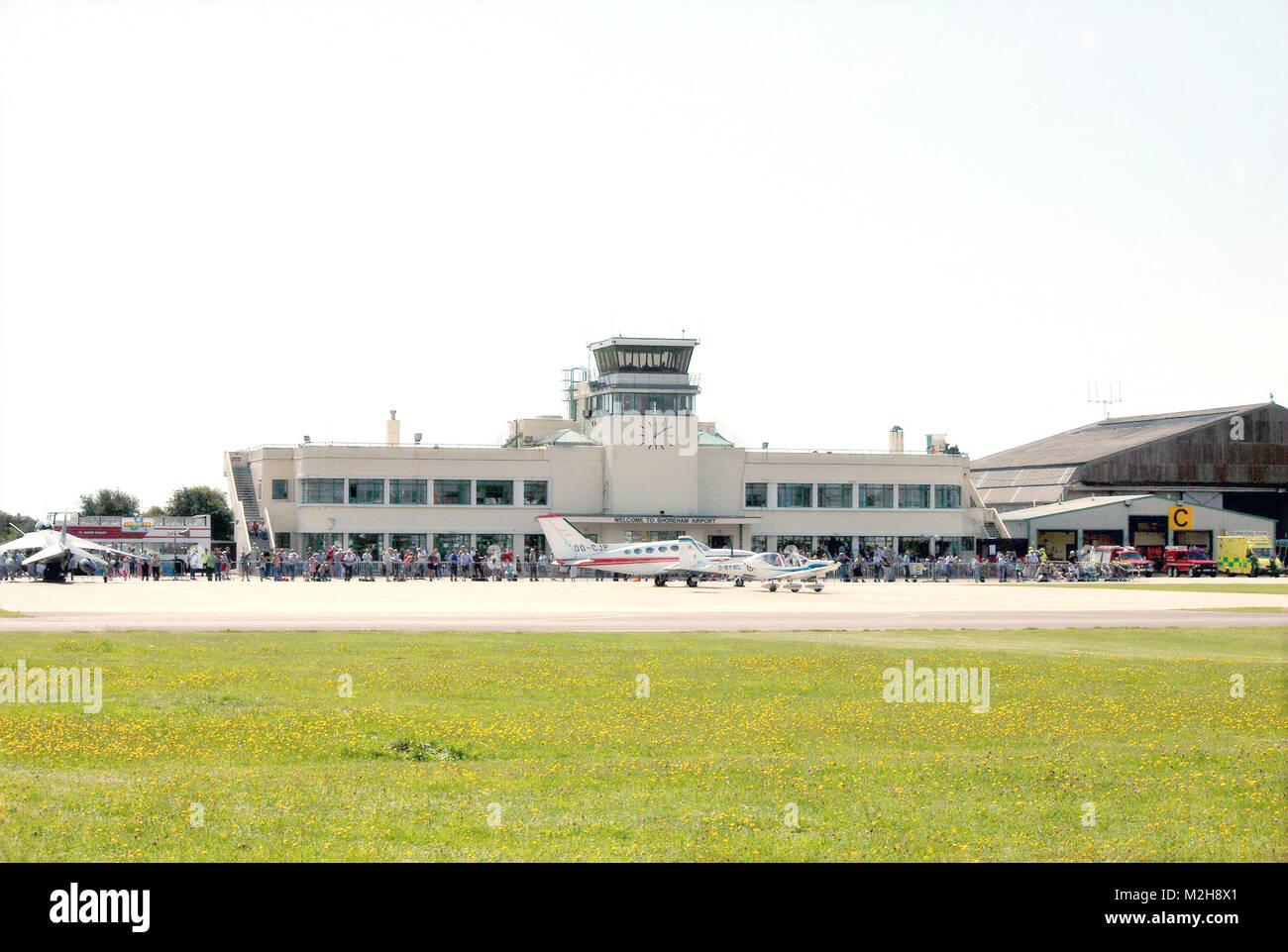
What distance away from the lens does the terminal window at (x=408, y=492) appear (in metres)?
99.1

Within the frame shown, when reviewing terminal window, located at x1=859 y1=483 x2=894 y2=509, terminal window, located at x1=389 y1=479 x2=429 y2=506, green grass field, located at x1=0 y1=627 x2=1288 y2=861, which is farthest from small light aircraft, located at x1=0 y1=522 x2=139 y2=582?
terminal window, located at x1=859 y1=483 x2=894 y2=509

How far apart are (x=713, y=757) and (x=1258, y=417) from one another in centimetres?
11894

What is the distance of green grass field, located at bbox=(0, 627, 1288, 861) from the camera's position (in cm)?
1113

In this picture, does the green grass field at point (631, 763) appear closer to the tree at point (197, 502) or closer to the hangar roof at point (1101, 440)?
the hangar roof at point (1101, 440)

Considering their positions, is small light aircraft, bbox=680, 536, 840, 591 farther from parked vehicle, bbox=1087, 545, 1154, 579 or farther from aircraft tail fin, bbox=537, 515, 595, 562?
parked vehicle, bbox=1087, 545, 1154, 579

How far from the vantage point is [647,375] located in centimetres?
10788

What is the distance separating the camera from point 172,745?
50.2ft

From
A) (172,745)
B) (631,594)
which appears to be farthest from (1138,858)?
(631,594)

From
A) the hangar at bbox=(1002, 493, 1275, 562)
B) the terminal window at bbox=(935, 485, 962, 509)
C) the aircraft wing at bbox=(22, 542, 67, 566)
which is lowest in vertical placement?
the aircraft wing at bbox=(22, 542, 67, 566)

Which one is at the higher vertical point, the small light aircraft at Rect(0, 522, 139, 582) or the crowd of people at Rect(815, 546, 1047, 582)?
the small light aircraft at Rect(0, 522, 139, 582)

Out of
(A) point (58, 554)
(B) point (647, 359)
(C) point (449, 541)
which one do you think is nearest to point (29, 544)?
(A) point (58, 554)

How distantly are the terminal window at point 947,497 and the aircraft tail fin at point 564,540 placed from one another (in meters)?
41.1

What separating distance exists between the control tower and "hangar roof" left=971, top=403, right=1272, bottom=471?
3914 cm
